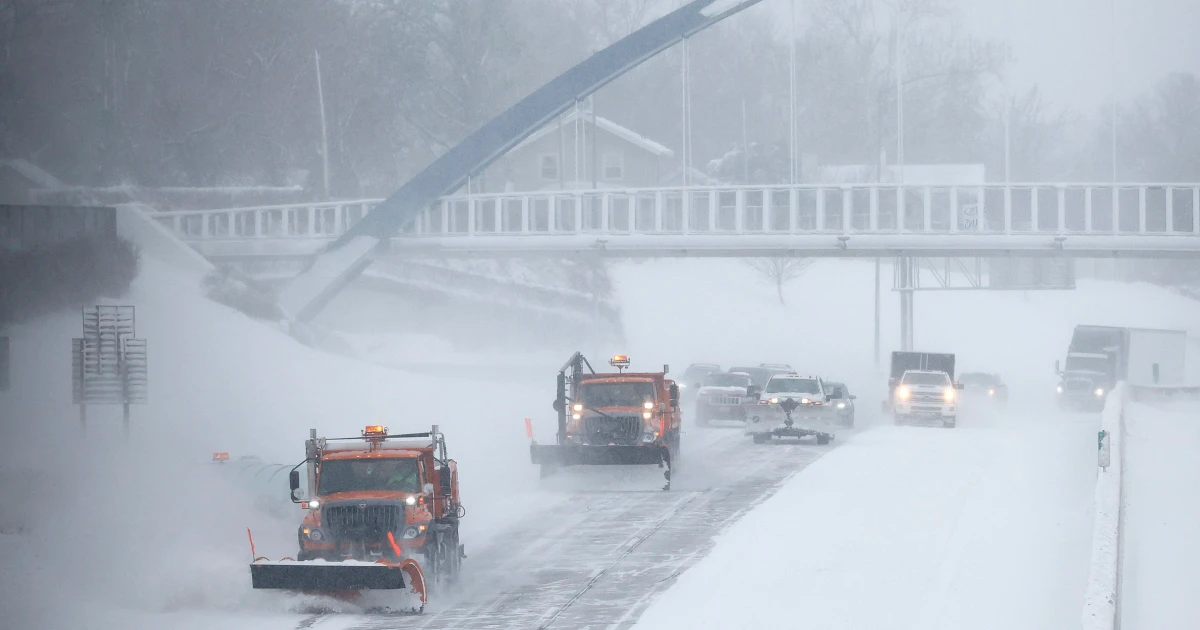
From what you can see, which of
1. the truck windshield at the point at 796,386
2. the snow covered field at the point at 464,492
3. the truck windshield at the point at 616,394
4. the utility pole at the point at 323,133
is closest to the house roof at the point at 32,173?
the snow covered field at the point at 464,492

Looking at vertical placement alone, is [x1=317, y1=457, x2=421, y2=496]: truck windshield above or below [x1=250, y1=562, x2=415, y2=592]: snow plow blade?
above

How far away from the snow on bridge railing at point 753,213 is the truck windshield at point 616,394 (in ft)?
89.5

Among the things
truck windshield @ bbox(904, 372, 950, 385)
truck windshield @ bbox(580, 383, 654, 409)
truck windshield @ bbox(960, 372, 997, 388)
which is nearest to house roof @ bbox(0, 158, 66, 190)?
truck windshield @ bbox(904, 372, 950, 385)

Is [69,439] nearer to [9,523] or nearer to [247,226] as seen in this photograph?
[9,523]

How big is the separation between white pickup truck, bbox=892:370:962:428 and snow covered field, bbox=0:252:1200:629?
0.86 metres

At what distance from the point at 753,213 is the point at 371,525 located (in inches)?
3140

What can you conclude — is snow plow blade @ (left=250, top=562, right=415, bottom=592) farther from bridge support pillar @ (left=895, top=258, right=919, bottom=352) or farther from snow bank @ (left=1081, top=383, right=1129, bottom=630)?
bridge support pillar @ (left=895, top=258, right=919, bottom=352)

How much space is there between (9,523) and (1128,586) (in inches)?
599

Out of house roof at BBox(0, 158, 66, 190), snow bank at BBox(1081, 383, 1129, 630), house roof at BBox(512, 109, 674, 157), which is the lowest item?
snow bank at BBox(1081, 383, 1129, 630)

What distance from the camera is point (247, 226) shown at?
222 feet

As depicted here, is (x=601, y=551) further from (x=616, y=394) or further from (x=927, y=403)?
(x=927, y=403)

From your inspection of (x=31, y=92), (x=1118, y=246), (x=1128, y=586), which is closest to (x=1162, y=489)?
(x=1128, y=586)

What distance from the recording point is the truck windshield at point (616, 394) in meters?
25.7

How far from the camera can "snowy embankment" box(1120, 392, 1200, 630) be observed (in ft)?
56.6
